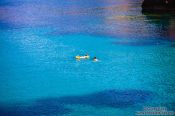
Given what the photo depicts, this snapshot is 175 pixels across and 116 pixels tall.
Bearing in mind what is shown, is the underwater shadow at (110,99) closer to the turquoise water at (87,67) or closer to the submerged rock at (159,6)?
the turquoise water at (87,67)

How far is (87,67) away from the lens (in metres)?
22.2

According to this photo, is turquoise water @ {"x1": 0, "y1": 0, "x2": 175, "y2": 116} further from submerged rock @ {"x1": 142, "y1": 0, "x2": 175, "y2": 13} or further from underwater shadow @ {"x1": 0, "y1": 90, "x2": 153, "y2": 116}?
submerged rock @ {"x1": 142, "y1": 0, "x2": 175, "y2": 13}

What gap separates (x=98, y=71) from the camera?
2161cm

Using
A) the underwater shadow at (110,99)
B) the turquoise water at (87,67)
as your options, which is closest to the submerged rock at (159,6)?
the turquoise water at (87,67)

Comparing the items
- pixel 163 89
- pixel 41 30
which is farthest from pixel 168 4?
pixel 163 89

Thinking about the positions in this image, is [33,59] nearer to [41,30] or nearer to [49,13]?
[41,30]

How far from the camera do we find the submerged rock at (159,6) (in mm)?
44878

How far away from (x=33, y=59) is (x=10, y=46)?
421 cm

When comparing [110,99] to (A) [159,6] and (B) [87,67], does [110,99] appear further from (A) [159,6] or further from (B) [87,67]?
(A) [159,6]

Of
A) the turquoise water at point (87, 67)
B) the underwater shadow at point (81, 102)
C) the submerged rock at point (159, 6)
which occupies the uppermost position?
the submerged rock at point (159, 6)

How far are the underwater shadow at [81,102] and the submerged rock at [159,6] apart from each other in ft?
91.0

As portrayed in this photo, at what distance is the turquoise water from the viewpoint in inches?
671

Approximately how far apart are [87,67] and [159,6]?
25.6m

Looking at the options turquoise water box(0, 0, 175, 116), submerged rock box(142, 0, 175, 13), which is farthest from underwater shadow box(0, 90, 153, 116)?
submerged rock box(142, 0, 175, 13)
